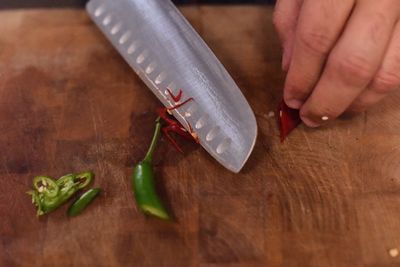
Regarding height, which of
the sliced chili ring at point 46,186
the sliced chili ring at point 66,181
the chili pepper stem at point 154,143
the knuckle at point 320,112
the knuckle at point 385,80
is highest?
the sliced chili ring at point 46,186

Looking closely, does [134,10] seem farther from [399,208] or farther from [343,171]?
[399,208]

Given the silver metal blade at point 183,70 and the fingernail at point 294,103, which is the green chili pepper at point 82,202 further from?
the fingernail at point 294,103

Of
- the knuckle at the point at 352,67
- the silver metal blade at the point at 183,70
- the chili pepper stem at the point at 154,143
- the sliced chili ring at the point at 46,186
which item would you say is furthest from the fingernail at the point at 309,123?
the sliced chili ring at the point at 46,186

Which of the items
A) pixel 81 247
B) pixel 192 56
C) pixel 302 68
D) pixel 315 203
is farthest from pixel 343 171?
pixel 81 247

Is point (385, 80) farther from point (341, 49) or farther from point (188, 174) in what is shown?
point (188, 174)

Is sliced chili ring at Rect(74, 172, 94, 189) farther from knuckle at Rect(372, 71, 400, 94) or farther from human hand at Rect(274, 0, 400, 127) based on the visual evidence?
knuckle at Rect(372, 71, 400, 94)

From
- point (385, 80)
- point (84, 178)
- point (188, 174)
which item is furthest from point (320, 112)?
point (84, 178)
